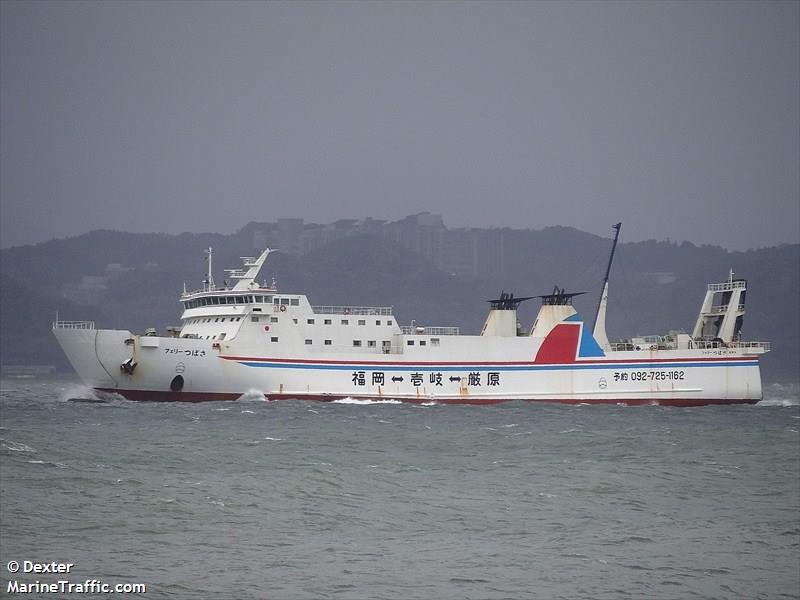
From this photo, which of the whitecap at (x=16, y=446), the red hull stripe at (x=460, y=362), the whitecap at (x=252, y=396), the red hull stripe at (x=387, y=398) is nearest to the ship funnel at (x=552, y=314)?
the red hull stripe at (x=460, y=362)

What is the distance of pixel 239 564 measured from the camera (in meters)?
17.6

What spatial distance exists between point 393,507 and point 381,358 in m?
23.6

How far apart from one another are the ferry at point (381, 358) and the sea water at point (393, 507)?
16.6 feet

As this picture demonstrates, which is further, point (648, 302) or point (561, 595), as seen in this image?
point (648, 302)

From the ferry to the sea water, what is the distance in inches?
199

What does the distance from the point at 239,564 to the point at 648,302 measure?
616ft

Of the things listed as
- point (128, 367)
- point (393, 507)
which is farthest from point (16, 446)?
point (128, 367)

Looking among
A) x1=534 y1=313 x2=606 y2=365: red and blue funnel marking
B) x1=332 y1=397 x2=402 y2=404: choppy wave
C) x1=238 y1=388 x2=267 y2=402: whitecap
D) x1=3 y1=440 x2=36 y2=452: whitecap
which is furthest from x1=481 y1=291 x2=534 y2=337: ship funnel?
x1=3 y1=440 x2=36 y2=452: whitecap

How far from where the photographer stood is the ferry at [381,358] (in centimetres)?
4341

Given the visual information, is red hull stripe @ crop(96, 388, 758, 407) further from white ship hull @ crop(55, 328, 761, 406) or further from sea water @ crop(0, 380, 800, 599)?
sea water @ crop(0, 380, 800, 599)

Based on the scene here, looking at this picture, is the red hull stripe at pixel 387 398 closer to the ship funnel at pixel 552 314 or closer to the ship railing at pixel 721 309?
the ship funnel at pixel 552 314

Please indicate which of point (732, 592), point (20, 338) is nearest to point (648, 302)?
point (20, 338)

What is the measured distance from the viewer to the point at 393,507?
22766mm

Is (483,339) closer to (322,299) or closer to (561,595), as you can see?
(561,595)
